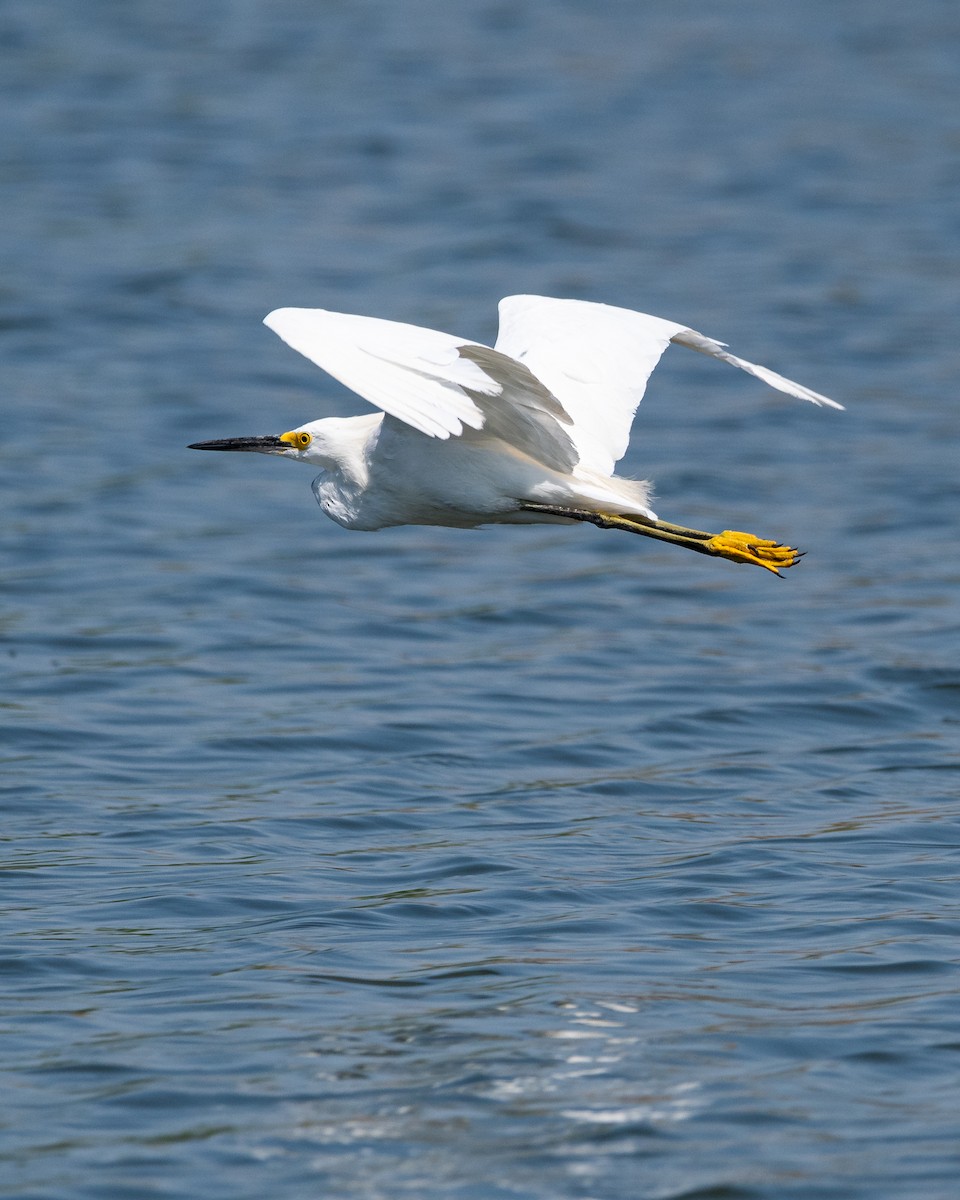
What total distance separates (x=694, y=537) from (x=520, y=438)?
35.8 inches

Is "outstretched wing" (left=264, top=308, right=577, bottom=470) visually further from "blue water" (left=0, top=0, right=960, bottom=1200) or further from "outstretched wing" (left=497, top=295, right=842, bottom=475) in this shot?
"blue water" (left=0, top=0, right=960, bottom=1200)

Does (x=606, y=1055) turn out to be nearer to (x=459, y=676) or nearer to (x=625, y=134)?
(x=459, y=676)

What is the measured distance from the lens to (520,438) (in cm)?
809

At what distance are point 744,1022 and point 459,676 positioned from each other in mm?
4563

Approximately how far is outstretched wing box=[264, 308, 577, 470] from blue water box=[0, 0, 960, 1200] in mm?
2028

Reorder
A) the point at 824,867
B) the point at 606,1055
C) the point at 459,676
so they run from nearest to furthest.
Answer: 1. the point at 606,1055
2. the point at 824,867
3. the point at 459,676

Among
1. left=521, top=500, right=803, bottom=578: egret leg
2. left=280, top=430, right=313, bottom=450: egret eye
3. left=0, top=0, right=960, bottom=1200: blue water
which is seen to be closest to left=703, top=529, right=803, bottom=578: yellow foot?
left=521, top=500, right=803, bottom=578: egret leg

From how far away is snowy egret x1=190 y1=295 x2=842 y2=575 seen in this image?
24.2 ft

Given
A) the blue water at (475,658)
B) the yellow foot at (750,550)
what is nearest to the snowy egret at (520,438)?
the yellow foot at (750,550)

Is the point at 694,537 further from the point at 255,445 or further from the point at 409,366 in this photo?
the point at 409,366

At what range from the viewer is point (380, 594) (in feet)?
42.2

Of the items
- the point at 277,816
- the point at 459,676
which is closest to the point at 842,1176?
the point at 277,816

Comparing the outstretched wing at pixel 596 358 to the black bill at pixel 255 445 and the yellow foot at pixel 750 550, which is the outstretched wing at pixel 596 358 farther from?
the black bill at pixel 255 445

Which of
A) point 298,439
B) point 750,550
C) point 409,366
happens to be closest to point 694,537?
point 750,550
